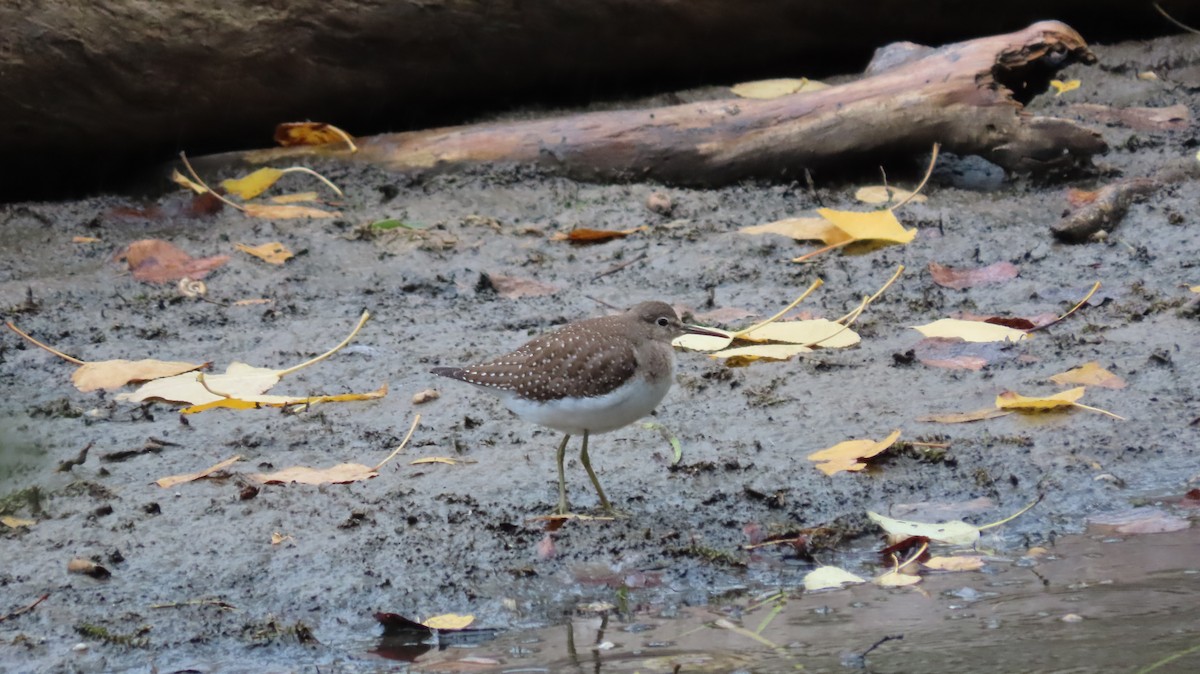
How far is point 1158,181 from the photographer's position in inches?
280

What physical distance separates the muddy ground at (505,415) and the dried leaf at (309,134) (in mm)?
275

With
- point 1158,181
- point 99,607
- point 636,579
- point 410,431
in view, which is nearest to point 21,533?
point 99,607

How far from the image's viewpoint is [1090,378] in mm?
5258

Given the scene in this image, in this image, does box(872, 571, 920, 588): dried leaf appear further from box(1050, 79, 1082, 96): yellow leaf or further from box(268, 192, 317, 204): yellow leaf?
box(1050, 79, 1082, 96): yellow leaf

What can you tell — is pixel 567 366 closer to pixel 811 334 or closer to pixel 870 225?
pixel 811 334

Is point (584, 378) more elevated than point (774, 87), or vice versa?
point (774, 87)

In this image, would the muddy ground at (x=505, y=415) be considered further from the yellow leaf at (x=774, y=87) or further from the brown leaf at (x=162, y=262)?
the yellow leaf at (x=774, y=87)

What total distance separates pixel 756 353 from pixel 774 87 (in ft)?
10.2

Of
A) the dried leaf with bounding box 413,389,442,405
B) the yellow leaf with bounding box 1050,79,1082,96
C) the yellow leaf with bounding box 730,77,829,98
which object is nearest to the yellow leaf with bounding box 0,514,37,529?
the dried leaf with bounding box 413,389,442,405

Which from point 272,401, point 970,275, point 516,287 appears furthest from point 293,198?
point 970,275

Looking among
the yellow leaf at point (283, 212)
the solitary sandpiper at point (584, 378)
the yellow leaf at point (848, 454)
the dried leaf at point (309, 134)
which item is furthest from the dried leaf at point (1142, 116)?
the solitary sandpiper at point (584, 378)

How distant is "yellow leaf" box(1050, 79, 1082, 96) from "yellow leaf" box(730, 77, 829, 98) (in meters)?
1.48

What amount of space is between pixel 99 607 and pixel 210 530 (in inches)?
19.1

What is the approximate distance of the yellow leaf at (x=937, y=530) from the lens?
4270 mm
